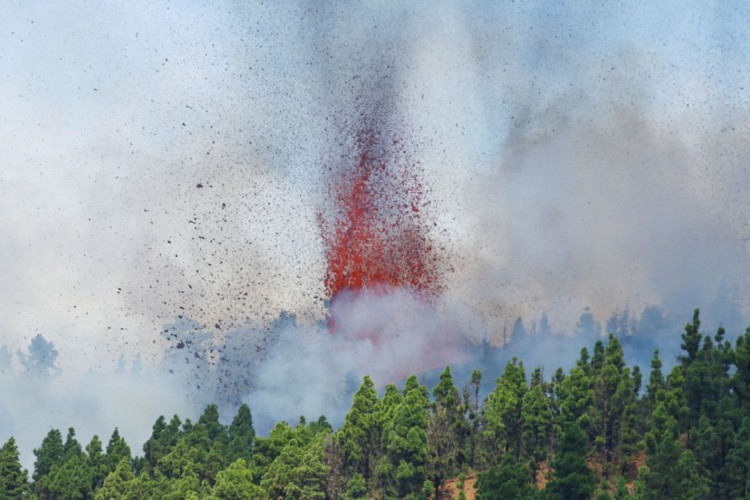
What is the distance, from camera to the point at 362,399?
147500mm

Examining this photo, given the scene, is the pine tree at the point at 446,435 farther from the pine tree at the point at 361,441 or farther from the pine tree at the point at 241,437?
the pine tree at the point at 241,437

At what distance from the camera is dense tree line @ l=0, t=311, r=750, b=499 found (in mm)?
132125

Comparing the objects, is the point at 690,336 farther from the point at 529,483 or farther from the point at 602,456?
the point at 529,483

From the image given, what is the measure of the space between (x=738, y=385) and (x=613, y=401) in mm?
10989

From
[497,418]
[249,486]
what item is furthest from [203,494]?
[497,418]

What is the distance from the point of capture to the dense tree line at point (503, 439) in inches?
5202

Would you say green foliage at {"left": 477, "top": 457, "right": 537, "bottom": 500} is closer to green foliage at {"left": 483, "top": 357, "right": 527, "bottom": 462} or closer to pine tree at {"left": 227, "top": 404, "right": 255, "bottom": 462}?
green foliage at {"left": 483, "top": 357, "right": 527, "bottom": 462}

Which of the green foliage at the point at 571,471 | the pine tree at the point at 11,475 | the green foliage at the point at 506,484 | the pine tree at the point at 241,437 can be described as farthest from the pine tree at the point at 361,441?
the pine tree at the point at 11,475

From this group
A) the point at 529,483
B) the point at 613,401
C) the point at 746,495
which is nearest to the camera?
the point at 746,495

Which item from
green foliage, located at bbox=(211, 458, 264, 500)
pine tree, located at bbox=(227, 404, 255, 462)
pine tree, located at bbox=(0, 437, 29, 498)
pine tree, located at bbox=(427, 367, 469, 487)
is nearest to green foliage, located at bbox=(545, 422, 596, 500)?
pine tree, located at bbox=(427, 367, 469, 487)

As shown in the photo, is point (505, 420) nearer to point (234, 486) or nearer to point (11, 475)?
point (234, 486)

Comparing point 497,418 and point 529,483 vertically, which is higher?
point 497,418

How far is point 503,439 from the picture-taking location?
466 feet

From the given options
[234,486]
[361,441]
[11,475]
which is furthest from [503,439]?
[11,475]
